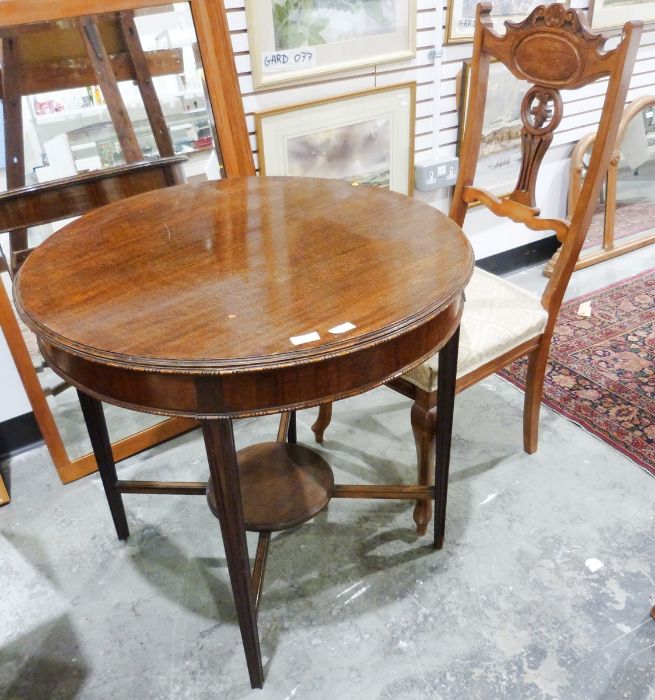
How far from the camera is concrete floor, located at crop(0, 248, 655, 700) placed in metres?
1.44

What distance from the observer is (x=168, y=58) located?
5.98 ft

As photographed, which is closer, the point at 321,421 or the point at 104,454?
the point at 104,454

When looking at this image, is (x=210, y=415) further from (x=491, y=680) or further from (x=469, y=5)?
(x=469, y=5)

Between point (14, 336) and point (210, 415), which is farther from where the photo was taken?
point (14, 336)

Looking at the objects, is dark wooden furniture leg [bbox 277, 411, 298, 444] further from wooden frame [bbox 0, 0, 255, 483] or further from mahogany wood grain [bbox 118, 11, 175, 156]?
mahogany wood grain [bbox 118, 11, 175, 156]

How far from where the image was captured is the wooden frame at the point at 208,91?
5.28 ft

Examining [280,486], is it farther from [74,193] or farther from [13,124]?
[13,124]

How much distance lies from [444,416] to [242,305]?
0.68 meters

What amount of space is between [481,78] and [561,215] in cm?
177

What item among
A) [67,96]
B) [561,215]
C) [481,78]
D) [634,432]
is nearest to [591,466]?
[634,432]

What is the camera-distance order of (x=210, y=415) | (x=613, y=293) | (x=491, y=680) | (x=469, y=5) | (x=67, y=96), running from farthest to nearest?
(x=613, y=293), (x=469, y=5), (x=67, y=96), (x=491, y=680), (x=210, y=415)

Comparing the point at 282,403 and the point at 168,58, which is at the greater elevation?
the point at 168,58

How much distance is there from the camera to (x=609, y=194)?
330cm

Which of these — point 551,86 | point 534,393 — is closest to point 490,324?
point 534,393
